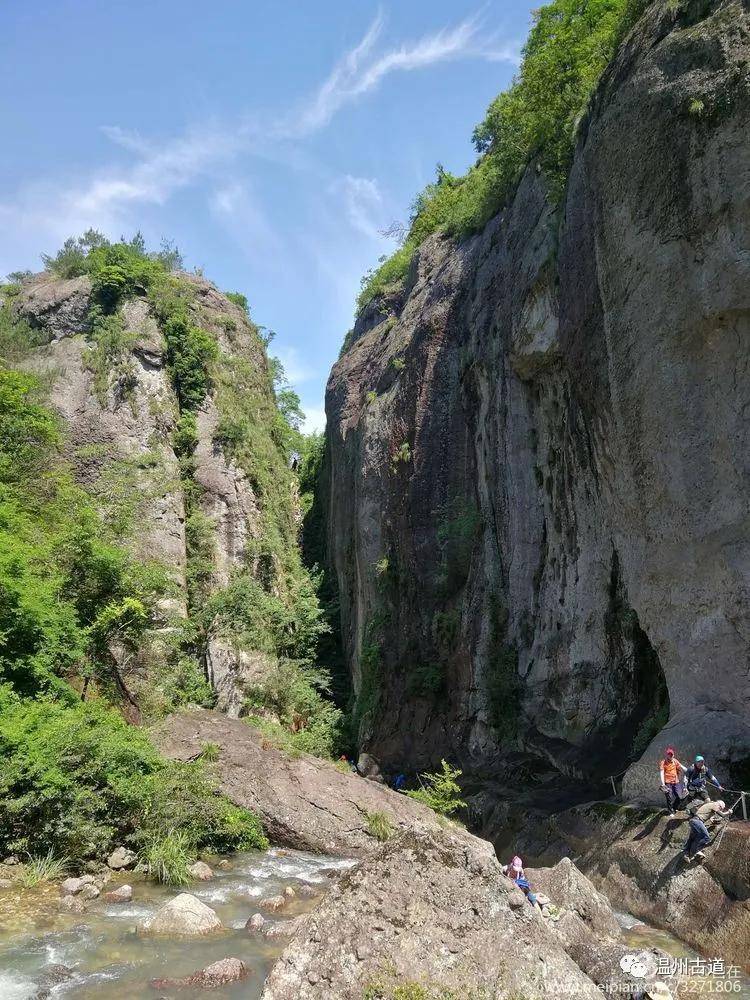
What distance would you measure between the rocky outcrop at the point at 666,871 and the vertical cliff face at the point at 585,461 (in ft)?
3.59

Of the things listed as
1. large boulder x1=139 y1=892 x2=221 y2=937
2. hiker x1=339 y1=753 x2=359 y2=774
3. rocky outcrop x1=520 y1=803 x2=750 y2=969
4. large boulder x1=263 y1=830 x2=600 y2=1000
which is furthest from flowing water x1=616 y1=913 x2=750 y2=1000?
hiker x1=339 y1=753 x2=359 y2=774

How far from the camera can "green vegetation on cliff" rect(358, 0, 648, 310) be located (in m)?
20.1

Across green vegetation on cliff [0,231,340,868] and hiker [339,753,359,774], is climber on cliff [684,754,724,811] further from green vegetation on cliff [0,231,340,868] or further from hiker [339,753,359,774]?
hiker [339,753,359,774]

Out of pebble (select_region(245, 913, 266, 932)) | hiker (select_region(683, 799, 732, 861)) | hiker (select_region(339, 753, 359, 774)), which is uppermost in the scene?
hiker (select_region(683, 799, 732, 861))

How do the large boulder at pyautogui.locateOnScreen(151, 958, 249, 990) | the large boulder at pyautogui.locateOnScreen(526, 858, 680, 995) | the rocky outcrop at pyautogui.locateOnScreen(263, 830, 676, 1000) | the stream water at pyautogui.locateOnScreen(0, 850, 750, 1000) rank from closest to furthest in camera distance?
the rocky outcrop at pyautogui.locateOnScreen(263, 830, 676, 1000), the large boulder at pyautogui.locateOnScreen(526, 858, 680, 995), the stream water at pyautogui.locateOnScreen(0, 850, 750, 1000), the large boulder at pyautogui.locateOnScreen(151, 958, 249, 990)

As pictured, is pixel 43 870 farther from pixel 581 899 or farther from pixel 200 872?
pixel 581 899

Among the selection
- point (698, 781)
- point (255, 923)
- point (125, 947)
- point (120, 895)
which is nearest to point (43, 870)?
point (120, 895)

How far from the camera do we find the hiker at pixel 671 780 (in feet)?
34.0

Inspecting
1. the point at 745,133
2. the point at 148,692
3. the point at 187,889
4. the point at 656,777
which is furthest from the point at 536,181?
Result: the point at 187,889

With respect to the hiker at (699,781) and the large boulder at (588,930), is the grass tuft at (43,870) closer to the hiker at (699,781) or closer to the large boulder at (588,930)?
the large boulder at (588,930)

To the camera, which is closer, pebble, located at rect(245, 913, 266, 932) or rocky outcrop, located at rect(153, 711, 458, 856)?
pebble, located at rect(245, 913, 266, 932)

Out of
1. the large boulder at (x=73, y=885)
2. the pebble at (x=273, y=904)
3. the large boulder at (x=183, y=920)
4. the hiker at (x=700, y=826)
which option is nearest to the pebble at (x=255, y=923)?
the large boulder at (x=183, y=920)

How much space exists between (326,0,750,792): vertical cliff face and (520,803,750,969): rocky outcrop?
3.59ft

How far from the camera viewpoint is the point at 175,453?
30.6 metres
